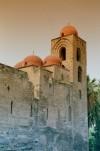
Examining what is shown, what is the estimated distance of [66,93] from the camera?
69.8 feet

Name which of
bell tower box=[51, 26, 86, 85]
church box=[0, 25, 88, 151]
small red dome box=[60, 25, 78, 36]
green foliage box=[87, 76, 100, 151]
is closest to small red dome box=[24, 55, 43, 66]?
church box=[0, 25, 88, 151]

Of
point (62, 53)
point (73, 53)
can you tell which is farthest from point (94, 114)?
point (73, 53)

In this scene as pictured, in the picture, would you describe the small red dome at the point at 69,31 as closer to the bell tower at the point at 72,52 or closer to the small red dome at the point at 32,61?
the bell tower at the point at 72,52

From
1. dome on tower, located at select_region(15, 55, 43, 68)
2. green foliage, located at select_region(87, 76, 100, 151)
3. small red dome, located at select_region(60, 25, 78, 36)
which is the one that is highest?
small red dome, located at select_region(60, 25, 78, 36)

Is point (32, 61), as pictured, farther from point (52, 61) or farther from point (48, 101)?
point (48, 101)

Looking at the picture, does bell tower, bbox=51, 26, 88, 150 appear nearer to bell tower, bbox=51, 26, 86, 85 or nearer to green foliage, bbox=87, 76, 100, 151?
bell tower, bbox=51, 26, 86, 85

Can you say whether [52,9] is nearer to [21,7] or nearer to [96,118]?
[21,7]

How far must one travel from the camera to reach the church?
55.0 feet

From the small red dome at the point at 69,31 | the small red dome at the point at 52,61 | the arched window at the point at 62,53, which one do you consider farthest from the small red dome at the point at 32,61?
the small red dome at the point at 69,31

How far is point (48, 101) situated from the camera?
1948 centimetres

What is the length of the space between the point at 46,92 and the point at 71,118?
3.29m

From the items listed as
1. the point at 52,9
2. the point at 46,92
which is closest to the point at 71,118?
the point at 46,92

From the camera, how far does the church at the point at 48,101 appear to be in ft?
55.0

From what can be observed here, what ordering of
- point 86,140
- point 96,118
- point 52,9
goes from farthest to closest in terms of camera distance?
1. point 96,118
2. point 86,140
3. point 52,9
